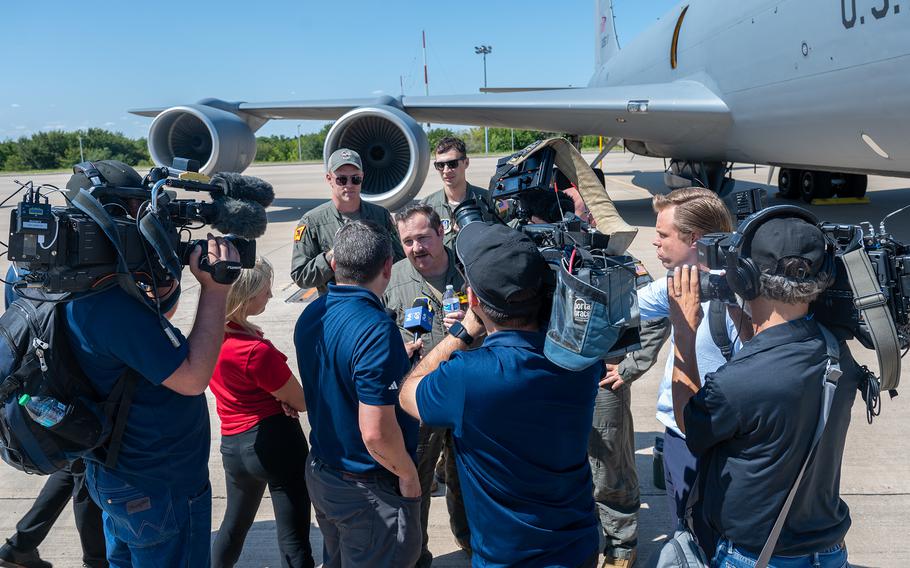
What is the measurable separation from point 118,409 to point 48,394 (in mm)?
207

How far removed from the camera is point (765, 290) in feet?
5.67

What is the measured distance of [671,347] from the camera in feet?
8.23

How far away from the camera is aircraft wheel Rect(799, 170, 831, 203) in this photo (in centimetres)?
1271

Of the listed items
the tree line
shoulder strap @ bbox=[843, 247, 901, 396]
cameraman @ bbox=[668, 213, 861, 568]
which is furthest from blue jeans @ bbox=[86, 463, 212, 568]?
the tree line

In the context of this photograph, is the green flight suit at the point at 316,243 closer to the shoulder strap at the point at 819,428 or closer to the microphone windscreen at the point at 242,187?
the microphone windscreen at the point at 242,187

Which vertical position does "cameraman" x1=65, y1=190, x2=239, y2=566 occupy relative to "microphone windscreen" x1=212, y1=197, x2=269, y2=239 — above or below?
below

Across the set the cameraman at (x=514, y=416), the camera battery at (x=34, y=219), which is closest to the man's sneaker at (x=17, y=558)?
the camera battery at (x=34, y=219)

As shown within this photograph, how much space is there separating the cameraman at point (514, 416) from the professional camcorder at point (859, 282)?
0.45 m

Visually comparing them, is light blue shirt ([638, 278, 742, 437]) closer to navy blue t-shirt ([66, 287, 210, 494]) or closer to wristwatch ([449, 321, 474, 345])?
wristwatch ([449, 321, 474, 345])

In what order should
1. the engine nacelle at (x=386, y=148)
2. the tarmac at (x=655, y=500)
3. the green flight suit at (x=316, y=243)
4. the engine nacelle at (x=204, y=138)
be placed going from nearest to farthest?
the tarmac at (x=655, y=500) < the green flight suit at (x=316, y=243) < the engine nacelle at (x=386, y=148) < the engine nacelle at (x=204, y=138)

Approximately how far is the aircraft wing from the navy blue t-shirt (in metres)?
8.00

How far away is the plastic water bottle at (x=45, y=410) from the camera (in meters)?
2.04

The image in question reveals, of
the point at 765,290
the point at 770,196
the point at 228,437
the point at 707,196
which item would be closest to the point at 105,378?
the point at 228,437

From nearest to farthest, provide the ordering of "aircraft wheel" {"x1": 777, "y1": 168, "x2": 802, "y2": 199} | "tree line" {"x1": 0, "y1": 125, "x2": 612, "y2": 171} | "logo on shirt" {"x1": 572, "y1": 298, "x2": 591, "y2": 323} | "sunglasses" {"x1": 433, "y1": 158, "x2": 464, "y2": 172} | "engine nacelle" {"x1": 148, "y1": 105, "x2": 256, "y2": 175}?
"logo on shirt" {"x1": 572, "y1": 298, "x2": 591, "y2": 323} → "sunglasses" {"x1": 433, "y1": 158, "x2": 464, "y2": 172} → "engine nacelle" {"x1": 148, "y1": 105, "x2": 256, "y2": 175} → "aircraft wheel" {"x1": 777, "y1": 168, "x2": 802, "y2": 199} → "tree line" {"x1": 0, "y1": 125, "x2": 612, "y2": 171}
